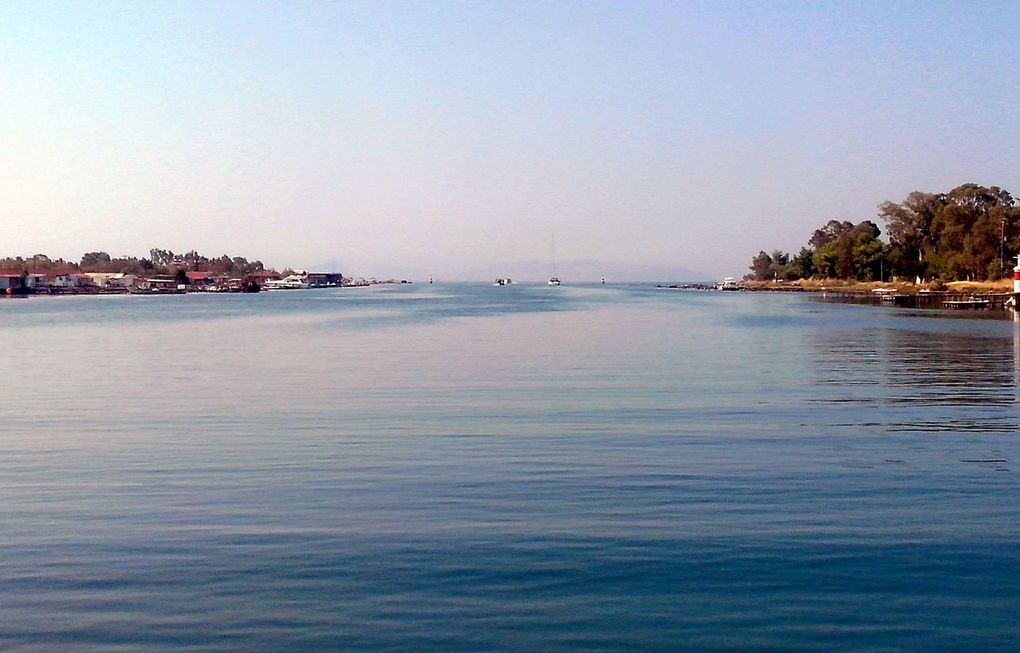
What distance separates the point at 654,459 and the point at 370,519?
5.11 m

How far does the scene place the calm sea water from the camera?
816cm

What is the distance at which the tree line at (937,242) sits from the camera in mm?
110750

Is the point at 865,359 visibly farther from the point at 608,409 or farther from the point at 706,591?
the point at 706,591

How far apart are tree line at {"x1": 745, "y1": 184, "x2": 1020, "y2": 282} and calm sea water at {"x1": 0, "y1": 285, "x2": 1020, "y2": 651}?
92322mm

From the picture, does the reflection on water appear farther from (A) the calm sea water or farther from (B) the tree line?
(B) the tree line

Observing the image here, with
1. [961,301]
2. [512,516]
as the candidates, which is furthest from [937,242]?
[512,516]

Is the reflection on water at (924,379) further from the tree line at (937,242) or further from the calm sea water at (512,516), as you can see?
the tree line at (937,242)

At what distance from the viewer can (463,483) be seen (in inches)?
531

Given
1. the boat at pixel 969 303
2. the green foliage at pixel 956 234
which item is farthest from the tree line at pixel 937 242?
the boat at pixel 969 303

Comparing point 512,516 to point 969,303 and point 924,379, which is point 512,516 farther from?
point 969,303

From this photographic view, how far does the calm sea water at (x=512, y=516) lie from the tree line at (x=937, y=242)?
3635 inches

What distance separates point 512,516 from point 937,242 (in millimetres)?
136914

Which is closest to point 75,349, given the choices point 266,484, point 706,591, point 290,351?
point 290,351

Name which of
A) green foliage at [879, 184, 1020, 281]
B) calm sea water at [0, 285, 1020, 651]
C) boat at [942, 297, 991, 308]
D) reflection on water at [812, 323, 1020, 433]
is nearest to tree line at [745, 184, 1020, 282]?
green foliage at [879, 184, 1020, 281]
